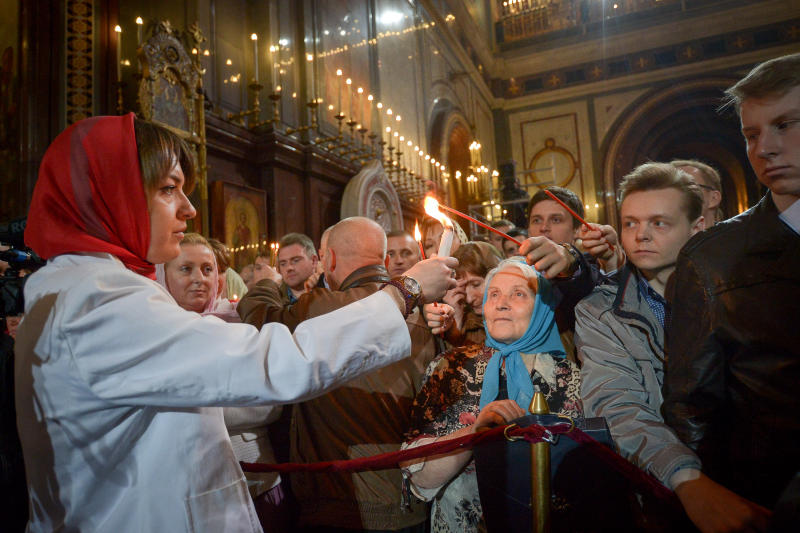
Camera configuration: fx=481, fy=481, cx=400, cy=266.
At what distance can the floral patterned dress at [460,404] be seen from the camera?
1.69 meters

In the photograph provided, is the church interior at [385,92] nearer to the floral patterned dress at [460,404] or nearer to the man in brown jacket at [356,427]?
the man in brown jacket at [356,427]

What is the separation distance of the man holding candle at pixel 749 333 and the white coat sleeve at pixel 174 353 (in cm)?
94

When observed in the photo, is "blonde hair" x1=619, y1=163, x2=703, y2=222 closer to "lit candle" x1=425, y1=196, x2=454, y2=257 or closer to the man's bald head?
"lit candle" x1=425, y1=196, x2=454, y2=257

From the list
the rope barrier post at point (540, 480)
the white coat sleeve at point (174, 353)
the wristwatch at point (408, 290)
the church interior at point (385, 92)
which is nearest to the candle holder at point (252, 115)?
the church interior at point (385, 92)

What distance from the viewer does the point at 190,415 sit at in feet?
3.78

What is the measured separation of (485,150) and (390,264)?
441 inches

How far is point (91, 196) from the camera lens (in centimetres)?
115

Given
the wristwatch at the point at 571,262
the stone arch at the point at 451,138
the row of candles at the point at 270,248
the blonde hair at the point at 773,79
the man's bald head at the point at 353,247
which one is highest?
the stone arch at the point at 451,138

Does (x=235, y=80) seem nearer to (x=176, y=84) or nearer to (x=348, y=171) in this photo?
(x=176, y=84)

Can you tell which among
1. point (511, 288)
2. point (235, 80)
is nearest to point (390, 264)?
point (511, 288)

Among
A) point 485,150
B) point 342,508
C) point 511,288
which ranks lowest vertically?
point 342,508

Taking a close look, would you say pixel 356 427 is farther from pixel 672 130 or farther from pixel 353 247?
pixel 672 130

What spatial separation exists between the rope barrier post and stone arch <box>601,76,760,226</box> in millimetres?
12786

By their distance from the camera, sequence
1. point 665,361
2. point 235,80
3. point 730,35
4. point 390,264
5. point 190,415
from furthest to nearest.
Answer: point 730,35 < point 235,80 < point 390,264 < point 665,361 < point 190,415
